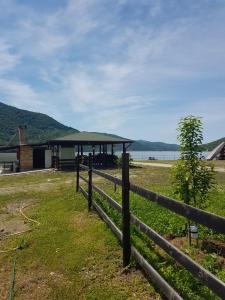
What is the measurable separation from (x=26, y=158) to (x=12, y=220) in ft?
84.8

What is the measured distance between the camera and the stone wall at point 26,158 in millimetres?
35250

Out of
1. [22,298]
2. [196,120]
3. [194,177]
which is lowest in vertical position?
[22,298]

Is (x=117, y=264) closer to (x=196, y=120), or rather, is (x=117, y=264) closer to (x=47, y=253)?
(x=47, y=253)

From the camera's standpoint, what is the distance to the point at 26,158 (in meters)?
35.5

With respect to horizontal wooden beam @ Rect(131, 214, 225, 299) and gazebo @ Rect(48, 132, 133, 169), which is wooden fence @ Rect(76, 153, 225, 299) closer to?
horizontal wooden beam @ Rect(131, 214, 225, 299)

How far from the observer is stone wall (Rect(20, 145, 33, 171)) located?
35.2 metres

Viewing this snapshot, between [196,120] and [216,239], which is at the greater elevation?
[196,120]

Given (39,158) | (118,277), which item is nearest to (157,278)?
(118,277)

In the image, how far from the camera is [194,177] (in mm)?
7066

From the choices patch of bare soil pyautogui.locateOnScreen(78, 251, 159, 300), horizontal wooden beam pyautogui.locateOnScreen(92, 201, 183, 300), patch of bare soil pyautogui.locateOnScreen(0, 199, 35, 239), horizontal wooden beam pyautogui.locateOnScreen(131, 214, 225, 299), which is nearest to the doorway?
patch of bare soil pyautogui.locateOnScreen(0, 199, 35, 239)

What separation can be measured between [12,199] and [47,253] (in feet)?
26.2

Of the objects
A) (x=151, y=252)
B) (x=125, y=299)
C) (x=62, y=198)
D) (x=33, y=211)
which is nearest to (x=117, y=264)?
(x=151, y=252)

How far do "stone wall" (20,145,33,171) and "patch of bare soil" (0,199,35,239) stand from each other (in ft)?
73.5

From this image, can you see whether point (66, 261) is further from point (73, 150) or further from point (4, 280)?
point (73, 150)
